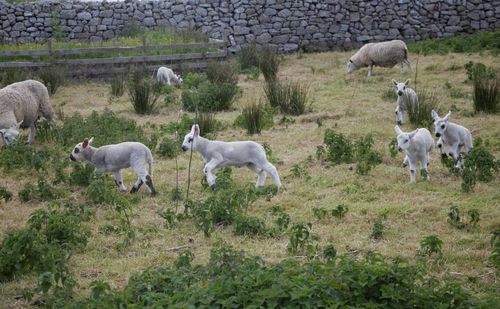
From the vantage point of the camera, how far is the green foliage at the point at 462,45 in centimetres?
2058

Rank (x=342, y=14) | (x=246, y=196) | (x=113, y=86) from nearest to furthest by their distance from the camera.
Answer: (x=246, y=196) < (x=113, y=86) < (x=342, y=14)

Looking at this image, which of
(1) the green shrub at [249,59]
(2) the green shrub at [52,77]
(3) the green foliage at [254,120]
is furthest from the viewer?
(1) the green shrub at [249,59]

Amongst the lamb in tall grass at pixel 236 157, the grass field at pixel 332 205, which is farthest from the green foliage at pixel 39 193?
the lamb in tall grass at pixel 236 157

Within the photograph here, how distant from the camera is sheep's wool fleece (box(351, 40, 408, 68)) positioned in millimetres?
18719

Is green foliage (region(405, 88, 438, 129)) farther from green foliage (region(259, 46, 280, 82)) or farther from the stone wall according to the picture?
the stone wall

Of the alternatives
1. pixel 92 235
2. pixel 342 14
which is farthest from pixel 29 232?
pixel 342 14

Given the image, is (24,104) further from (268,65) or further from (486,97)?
(486,97)

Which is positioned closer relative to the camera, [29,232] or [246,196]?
[29,232]

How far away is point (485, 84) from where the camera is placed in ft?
42.8

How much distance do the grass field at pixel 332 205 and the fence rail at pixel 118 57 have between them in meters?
4.91

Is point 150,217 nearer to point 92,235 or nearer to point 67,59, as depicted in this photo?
point 92,235

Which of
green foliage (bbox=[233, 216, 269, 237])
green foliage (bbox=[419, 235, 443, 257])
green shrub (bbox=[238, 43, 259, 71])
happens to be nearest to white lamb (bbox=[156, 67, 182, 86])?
green shrub (bbox=[238, 43, 259, 71])

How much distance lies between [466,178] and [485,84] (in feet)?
17.0

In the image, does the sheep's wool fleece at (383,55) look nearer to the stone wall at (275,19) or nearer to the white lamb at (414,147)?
the stone wall at (275,19)
